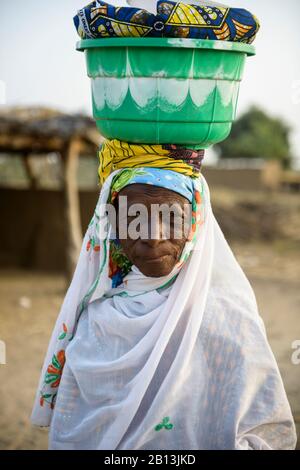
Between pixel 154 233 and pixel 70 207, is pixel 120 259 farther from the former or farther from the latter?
pixel 70 207

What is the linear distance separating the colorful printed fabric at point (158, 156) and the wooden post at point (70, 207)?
5.86m

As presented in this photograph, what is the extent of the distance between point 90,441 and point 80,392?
0.57 ft

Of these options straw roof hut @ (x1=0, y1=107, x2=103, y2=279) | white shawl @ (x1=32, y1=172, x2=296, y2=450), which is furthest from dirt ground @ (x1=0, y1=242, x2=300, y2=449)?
white shawl @ (x1=32, y1=172, x2=296, y2=450)

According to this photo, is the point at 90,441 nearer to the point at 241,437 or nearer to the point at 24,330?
the point at 241,437

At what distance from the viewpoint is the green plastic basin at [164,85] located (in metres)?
2.08

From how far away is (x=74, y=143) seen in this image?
8203 millimetres

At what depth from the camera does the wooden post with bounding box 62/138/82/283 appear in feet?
26.6

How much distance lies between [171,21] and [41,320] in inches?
211

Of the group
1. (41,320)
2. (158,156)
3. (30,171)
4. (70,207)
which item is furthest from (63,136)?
(158,156)

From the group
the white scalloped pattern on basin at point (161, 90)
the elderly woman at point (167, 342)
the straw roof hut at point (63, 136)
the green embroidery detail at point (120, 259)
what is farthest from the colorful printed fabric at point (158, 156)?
the straw roof hut at point (63, 136)

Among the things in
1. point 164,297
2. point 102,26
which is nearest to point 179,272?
point 164,297

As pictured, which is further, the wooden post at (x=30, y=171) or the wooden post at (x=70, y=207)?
the wooden post at (x=30, y=171)

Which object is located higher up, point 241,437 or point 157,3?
point 157,3

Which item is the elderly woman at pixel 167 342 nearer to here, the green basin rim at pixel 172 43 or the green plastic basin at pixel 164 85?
the green plastic basin at pixel 164 85
